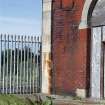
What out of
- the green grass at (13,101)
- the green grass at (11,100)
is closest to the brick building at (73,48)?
the green grass at (13,101)

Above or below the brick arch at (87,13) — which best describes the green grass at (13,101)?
below

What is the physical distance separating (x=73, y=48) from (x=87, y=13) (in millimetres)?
1340

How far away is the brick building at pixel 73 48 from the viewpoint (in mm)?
15125

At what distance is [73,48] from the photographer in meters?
16.0

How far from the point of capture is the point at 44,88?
17.5m

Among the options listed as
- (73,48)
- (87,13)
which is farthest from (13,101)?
(73,48)

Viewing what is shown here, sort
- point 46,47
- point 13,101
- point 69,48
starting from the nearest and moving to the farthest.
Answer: point 13,101
point 69,48
point 46,47

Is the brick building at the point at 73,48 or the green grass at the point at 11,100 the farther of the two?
the brick building at the point at 73,48

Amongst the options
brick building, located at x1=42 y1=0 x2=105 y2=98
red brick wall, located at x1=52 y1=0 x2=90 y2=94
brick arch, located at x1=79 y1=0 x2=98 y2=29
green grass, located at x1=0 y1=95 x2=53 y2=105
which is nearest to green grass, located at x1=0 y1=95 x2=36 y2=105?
green grass, located at x1=0 y1=95 x2=53 y2=105

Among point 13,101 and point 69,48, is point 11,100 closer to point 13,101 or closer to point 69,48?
point 13,101

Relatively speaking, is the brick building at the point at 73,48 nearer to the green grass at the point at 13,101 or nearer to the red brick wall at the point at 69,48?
the red brick wall at the point at 69,48

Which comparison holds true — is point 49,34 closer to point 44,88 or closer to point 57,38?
point 57,38

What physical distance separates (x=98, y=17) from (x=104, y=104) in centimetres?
372

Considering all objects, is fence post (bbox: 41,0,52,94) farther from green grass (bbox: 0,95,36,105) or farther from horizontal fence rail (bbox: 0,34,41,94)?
green grass (bbox: 0,95,36,105)
